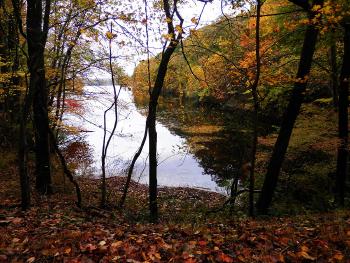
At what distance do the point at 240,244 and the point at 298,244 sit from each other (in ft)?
2.72

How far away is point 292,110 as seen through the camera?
814cm

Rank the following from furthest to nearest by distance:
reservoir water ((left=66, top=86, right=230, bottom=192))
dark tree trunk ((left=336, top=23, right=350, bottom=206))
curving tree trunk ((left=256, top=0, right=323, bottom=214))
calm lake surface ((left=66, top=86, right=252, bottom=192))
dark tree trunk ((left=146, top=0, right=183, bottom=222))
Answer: calm lake surface ((left=66, top=86, right=252, bottom=192))
reservoir water ((left=66, top=86, right=230, bottom=192))
dark tree trunk ((left=336, top=23, right=350, bottom=206))
dark tree trunk ((left=146, top=0, right=183, bottom=222))
curving tree trunk ((left=256, top=0, right=323, bottom=214))

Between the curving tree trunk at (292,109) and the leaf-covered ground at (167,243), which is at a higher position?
the curving tree trunk at (292,109)

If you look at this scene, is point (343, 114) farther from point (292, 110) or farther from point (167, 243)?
point (167, 243)

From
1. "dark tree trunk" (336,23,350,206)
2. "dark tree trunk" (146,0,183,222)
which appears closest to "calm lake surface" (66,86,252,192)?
"dark tree trunk" (146,0,183,222)

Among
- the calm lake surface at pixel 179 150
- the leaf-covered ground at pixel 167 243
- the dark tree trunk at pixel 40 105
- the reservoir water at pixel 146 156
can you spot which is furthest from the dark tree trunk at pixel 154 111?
the reservoir water at pixel 146 156

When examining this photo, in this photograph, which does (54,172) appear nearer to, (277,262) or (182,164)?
(182,164)

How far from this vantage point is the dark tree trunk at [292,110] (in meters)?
7.78

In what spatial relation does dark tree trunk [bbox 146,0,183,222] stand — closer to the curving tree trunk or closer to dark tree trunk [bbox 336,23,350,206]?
the curving tree trunk

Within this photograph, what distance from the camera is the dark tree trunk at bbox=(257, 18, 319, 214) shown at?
25.5 ft

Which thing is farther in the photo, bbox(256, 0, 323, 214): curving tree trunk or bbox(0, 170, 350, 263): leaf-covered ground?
bbox(256, 0, 323, 214): curving tree trunk

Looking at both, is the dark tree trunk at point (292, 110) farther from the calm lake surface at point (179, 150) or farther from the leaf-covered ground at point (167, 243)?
the calm lake surface at point (179, 150)

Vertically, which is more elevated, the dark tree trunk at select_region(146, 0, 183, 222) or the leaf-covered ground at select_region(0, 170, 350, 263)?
the dark tree trunk at select_region(146, 0, 183, 222)

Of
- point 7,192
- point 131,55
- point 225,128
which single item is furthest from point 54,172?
point 225,128
